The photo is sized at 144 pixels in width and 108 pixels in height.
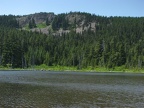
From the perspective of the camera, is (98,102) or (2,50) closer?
(98,102)

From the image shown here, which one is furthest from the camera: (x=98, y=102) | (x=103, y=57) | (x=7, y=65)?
(x=103, y=57)

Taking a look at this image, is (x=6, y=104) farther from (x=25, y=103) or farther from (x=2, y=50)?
(x=2, y=50)

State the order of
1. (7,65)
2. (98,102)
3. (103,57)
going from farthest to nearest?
(103,57) < (7,65) < (98,102)

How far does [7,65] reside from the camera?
186m

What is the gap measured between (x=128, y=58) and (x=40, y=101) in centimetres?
15468

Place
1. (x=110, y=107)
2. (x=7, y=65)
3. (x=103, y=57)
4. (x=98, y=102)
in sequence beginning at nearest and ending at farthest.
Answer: (x=110, y=107), (x=98, y=102), (x=7, y=65), (x=103, y=57)

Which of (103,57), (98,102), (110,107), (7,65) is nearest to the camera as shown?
(110,107)

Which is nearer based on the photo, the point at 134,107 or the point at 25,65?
the point at 134,107

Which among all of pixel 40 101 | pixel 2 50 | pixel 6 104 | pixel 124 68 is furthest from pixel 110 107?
pixel 2 50

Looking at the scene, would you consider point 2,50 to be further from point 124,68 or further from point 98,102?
point 98,102

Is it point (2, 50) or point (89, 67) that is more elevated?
point (2, 50)

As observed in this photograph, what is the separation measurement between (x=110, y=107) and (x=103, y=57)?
158007mm

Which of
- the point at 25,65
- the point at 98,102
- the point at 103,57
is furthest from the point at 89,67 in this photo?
the point at 98,102

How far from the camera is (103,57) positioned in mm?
198750
